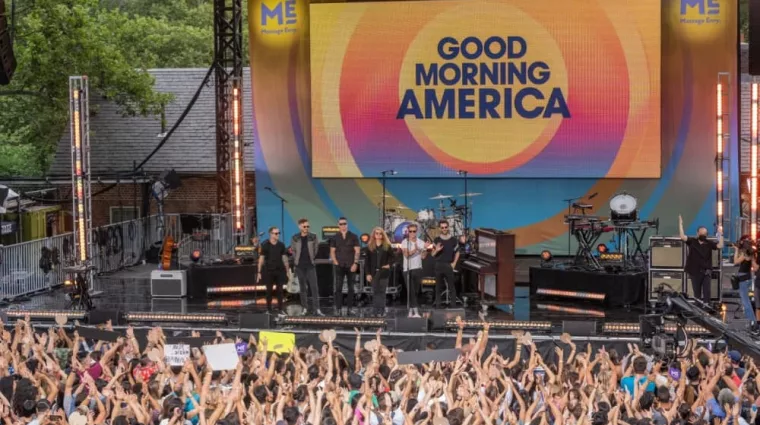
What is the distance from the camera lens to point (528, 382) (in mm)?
11555

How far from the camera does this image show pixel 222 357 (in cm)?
1171

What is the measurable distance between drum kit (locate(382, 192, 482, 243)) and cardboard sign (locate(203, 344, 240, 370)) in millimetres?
8379

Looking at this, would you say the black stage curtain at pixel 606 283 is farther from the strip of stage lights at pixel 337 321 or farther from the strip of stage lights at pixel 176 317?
the strip of stage lights at pixel 176 317

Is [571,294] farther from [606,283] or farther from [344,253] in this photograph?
[344,253]

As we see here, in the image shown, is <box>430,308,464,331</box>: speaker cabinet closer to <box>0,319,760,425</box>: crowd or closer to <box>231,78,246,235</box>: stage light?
<box>0,319,760,425</box>: crowd

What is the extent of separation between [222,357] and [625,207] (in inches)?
388

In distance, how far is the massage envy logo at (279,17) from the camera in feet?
75.7

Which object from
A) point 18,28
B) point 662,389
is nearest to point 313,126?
point 18,28

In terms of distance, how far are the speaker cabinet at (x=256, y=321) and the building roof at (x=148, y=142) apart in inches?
447

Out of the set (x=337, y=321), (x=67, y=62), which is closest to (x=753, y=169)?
(x=337, y=321)

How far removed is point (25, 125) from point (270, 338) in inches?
868

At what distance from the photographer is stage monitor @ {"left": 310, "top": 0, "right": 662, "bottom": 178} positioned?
21688mm

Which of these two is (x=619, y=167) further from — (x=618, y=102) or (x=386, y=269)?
(x=386, y=269)

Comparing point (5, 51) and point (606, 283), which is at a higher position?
point (5, 51)
